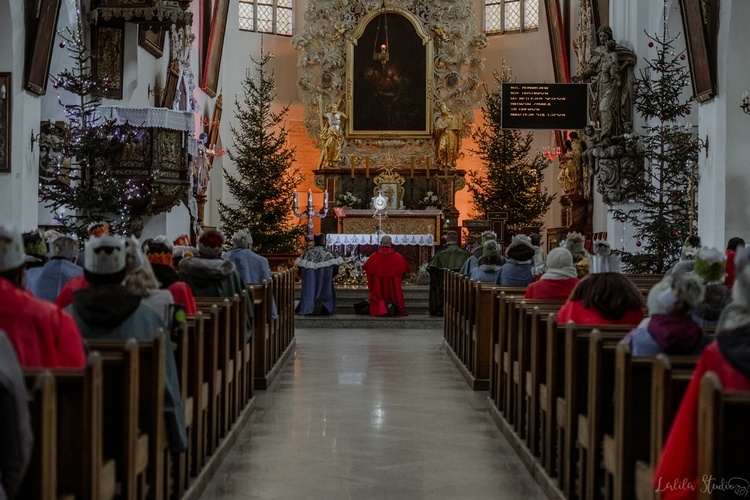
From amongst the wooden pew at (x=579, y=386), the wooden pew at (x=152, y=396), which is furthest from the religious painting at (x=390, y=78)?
the wooden pew at (x=152, y=396)

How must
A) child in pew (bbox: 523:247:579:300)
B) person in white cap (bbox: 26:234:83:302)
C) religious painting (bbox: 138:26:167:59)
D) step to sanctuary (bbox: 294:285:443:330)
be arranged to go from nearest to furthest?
person in white cap (bbox: 26:234:83:302) < child in pew (bbox: 523:247:579:300) < step to sanctuary (bbox: 294:285:443:330) < religious painting (bbox: 138:26:167:59)

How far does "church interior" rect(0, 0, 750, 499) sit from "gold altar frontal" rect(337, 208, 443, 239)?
0.09 meters

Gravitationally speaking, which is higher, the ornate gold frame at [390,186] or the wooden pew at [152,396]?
the ornate gold frame at [390,186]

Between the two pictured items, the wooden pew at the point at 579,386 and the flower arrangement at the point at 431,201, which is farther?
the flower arrangement at the point at 431,201

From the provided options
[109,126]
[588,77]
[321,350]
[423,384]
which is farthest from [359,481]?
[588,77]

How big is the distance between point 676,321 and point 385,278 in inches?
512

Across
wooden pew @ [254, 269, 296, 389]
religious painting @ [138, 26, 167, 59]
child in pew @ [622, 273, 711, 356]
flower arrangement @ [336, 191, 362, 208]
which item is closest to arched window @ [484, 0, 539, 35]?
flower arrangement @ [336, 191, 362, 208]

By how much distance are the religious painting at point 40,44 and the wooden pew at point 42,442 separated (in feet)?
35.2

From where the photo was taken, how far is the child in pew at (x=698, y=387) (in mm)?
3395

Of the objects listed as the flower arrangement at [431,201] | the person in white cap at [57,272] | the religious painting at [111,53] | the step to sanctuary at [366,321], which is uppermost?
the religious painting at [111,53]

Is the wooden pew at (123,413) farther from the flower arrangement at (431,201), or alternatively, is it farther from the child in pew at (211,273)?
the flower arrangement at (431,201)

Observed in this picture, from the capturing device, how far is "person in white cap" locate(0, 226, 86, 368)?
402cm

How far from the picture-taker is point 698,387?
11.1 ft

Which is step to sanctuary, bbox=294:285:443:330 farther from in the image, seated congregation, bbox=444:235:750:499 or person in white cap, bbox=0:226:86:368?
person in white cap, bbox=0:226:86:368
